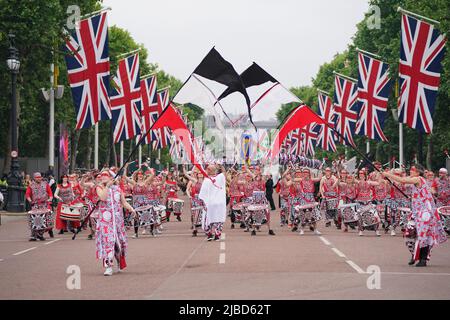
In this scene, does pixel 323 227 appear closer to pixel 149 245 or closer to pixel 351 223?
pixel 351 223

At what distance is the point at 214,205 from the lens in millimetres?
25297

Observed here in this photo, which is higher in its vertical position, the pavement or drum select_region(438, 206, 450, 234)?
drum select_region(438, 206, 450, 234)

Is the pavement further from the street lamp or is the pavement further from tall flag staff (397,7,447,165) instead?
the street lamp

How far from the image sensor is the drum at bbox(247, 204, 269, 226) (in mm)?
28078

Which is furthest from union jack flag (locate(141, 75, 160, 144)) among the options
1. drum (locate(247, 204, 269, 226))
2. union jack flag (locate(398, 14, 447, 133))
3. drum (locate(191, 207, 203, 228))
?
union jack flag (locate(398, 14, 447, 133))

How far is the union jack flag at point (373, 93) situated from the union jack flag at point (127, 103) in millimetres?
9697

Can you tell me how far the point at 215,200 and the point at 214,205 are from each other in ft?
0.60

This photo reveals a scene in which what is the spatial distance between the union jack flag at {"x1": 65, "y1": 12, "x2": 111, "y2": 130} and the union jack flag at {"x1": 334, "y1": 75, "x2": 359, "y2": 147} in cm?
1518

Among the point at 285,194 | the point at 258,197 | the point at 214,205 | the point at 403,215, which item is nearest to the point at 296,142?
the point at 285,194

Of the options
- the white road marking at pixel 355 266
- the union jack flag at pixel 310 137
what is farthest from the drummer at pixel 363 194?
the union jack flag at pixel 310 137

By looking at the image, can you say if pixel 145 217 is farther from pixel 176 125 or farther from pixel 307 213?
pixel 176 125

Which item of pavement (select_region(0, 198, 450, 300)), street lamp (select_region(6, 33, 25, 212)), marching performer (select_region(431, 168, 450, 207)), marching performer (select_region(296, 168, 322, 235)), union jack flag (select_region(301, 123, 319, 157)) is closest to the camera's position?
pavement (select_region(0, 198, 450, 300))
